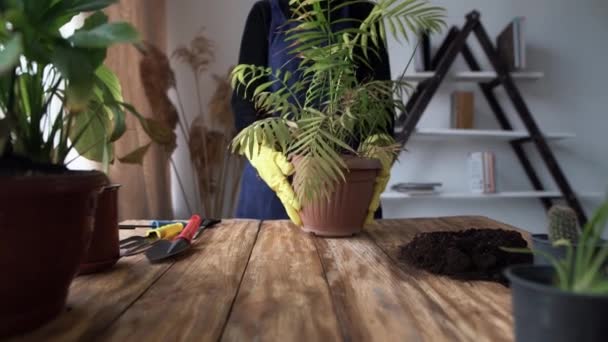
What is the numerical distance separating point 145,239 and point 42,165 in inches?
17.1

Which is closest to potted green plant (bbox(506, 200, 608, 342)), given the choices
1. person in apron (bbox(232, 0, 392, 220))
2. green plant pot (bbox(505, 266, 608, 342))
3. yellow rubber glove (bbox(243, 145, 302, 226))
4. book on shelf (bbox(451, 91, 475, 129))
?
green plant pot (bbox(505, 266, 608, 342))

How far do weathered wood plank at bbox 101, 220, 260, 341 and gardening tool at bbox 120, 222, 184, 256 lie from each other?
0.10m

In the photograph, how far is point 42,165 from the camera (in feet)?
1.27

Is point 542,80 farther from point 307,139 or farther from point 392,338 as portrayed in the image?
point 392,338

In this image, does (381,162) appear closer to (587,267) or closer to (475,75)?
(587,267)

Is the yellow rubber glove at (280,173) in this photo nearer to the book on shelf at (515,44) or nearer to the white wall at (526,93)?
the white wall at (526,93)

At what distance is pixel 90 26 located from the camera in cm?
43

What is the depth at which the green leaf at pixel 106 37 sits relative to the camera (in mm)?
340

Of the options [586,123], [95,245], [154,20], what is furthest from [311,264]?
[586,123]

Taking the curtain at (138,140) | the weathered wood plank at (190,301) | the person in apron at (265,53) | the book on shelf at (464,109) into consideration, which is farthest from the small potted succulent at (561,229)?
the book on shelf at (464,109)

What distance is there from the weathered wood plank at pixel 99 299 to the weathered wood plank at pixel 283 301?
128 mm

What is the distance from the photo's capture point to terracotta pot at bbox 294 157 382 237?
31.6 inches

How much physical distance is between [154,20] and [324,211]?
6.74 ft

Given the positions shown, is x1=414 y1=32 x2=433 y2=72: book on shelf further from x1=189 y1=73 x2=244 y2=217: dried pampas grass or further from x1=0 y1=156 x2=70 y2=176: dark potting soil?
x1=0 y1=156 x2=70 y2=176: dark potting soil
